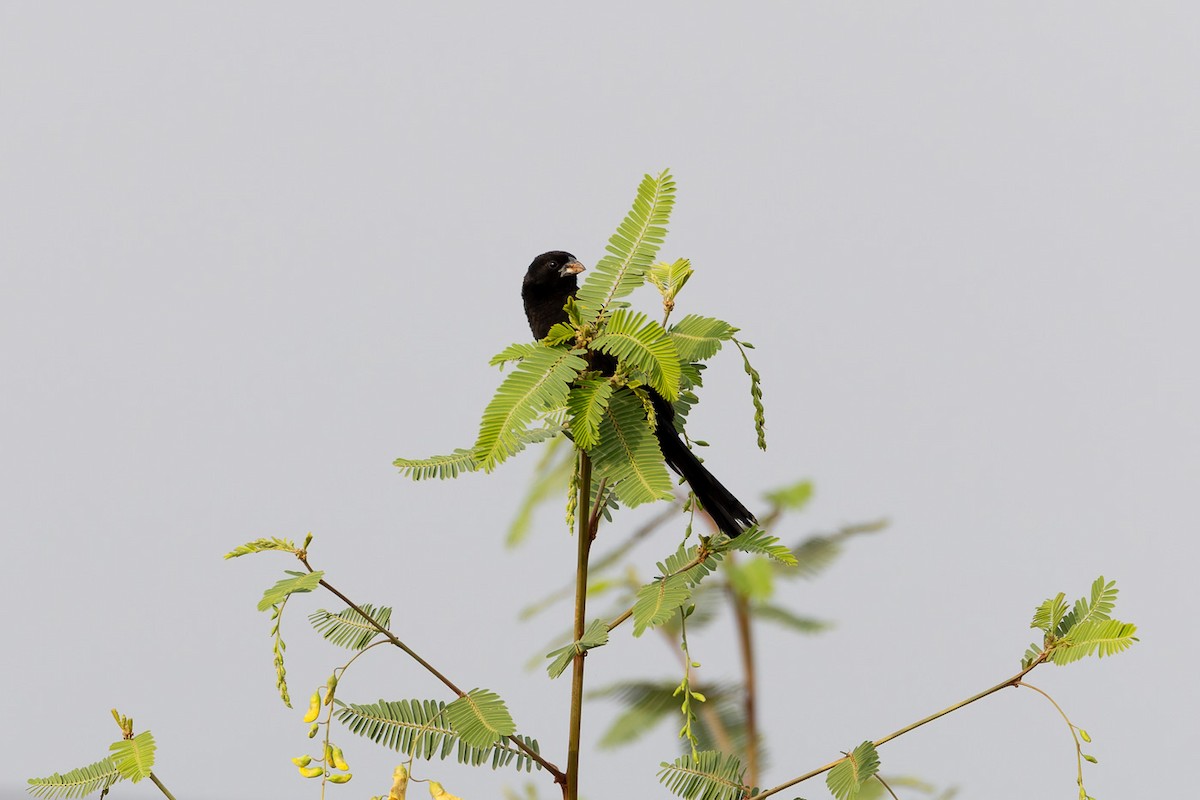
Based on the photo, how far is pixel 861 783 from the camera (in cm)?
201

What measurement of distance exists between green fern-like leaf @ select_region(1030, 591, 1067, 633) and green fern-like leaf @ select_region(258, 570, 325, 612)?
→ 48.5 inches

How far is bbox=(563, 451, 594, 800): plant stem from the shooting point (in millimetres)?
1997

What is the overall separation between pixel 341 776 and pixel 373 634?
262mm

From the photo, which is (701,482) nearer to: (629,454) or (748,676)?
(629,454)

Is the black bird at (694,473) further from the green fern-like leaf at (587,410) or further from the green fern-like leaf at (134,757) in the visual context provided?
the green fern-like leaf at (134,757)

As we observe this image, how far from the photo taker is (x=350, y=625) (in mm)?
2098

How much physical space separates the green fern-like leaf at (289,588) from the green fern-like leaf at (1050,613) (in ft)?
4.04

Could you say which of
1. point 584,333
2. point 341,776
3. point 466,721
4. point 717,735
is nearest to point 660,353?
point 584,333

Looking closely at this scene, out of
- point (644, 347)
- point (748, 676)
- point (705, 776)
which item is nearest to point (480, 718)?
point (705, 776)

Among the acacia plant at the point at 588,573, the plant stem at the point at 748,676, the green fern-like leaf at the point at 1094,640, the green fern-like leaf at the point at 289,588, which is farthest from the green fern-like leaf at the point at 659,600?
the plant stem at the point at 748,676

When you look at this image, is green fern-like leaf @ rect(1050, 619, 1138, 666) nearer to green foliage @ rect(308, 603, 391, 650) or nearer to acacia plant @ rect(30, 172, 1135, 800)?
acacia plant @ rect(30, 172, 1135, 800)

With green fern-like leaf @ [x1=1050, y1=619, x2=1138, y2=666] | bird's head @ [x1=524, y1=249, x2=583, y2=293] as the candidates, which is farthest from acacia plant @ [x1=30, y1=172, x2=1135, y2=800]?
bird's head @ [x1=524, y1=249, x2=583, y2=293]

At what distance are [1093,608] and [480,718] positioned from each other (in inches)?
42.8

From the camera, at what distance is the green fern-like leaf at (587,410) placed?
6.27 feet
